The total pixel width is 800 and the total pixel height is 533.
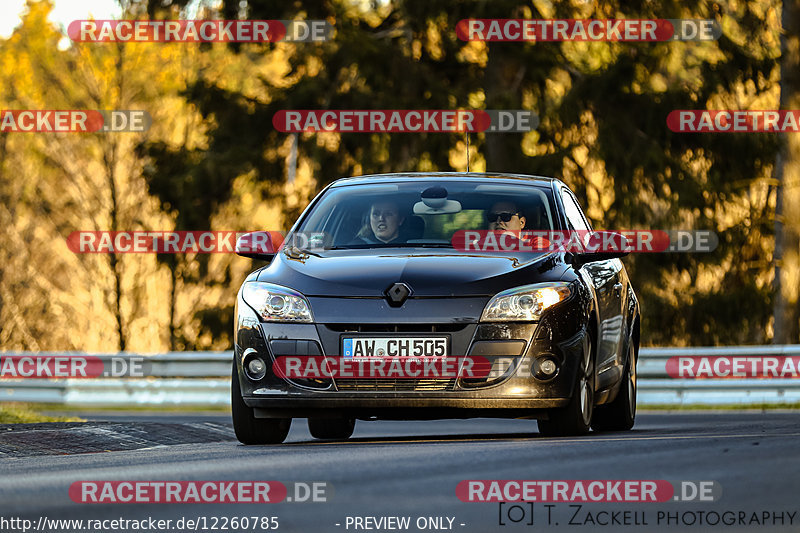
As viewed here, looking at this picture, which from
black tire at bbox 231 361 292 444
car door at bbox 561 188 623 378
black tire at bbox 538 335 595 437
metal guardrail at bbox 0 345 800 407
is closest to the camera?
black tire at bbox 538 335 595 437

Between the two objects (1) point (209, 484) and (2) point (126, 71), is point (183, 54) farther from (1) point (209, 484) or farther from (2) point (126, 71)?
(1) point (209, 484)

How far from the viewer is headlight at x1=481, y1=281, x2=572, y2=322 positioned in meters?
8.49

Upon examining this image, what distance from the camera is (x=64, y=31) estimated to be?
113ft

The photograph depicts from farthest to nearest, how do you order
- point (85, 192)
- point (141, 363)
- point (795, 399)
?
point (85, 192)
point (141, 363)
point (795, 399)

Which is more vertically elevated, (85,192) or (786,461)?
(85,192)

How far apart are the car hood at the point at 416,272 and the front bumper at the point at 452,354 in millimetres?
75

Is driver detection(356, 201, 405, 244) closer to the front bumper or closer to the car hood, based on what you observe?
the car hood

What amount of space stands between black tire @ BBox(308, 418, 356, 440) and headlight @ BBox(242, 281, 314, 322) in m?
1.95

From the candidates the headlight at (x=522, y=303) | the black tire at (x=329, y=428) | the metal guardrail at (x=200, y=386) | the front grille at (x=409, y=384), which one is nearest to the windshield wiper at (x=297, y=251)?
the front grille at (x=409, y=384)

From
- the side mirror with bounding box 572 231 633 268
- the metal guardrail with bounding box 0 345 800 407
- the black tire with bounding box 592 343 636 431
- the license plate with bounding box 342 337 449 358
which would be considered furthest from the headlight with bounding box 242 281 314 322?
the metal guardrail with bounding box 0 345 800 407

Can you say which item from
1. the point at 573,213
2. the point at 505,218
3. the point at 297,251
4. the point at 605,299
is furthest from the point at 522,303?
the point at 573,213

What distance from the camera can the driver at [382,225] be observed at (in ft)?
31.2

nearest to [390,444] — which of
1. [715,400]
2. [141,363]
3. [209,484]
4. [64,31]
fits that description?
[209,484]

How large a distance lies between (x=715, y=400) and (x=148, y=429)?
8534mm
